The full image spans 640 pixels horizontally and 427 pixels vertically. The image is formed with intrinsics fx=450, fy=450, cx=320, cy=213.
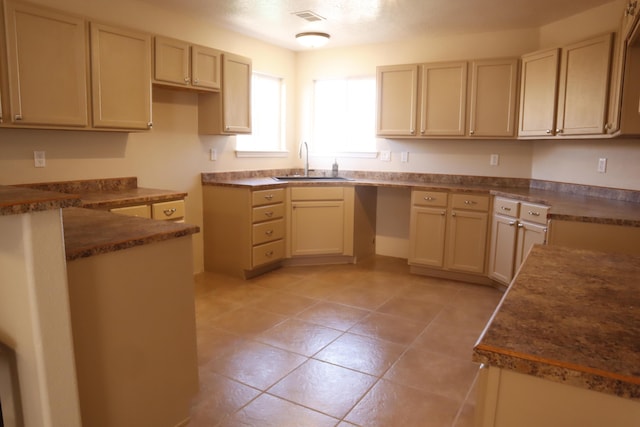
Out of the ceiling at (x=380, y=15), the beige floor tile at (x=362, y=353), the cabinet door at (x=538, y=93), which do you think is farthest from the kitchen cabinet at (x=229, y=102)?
the cabinet door at (x=538, y=93)

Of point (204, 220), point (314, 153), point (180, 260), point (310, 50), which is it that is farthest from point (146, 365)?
point (310, 50)

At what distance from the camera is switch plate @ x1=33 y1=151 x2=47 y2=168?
311cm

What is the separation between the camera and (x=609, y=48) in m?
3.15

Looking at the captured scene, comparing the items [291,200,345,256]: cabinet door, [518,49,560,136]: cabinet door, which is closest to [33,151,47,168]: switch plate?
[291,200,345,256]: cabinet door

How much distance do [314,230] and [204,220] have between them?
112 centimetres

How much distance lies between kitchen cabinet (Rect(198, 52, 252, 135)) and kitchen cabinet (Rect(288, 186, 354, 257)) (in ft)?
2.92

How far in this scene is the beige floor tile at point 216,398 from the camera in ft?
6.97

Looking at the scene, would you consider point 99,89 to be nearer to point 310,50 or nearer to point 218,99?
point 218,99

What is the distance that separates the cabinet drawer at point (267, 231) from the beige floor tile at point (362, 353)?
1.56m

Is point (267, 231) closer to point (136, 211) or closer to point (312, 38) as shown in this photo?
point (136, 211)

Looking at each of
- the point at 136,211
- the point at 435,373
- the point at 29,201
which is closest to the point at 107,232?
the point at 29,201

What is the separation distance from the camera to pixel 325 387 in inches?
94.7

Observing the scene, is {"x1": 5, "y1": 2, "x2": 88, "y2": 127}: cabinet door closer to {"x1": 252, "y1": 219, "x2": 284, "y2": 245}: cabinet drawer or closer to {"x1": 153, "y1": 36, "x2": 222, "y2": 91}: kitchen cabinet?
{"x1": 153, "y1": 36, "x2": 222, "y2": 91}: kitchen cabinet

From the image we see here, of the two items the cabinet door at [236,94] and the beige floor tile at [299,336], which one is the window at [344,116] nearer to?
the cabinet door at [236,94]
